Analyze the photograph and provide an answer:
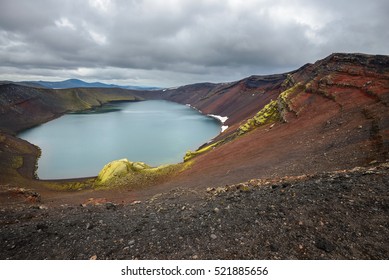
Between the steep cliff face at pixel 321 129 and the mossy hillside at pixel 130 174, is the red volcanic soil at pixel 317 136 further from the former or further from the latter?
the mossy hillside at pixel 130 174

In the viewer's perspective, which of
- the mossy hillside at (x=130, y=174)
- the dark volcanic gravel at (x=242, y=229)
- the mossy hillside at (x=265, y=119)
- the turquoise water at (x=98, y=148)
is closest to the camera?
the dark volcanic gravel at (x=242, y=229)

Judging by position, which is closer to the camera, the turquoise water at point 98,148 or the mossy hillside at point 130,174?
the mossy hillside at point 130,174

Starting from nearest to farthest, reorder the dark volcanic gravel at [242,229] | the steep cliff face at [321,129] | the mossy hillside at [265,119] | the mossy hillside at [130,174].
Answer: the dark volcanic gravel at [242,229], the steep cliff face at [321,129], the mossy hillside at [130,174], the mossy hillside at [265,119]

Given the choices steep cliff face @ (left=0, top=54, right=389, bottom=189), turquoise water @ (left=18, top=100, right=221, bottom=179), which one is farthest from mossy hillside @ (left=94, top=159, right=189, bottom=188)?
turquoise water @ (left=18, top=100, right=221, bottom=179)

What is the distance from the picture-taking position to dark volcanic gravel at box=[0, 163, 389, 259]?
718 centimetres

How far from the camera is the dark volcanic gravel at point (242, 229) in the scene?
7.18m

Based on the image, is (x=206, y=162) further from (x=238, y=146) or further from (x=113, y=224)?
(x=113, y=224)

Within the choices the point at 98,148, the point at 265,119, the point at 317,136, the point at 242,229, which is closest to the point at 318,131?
the point at 317,136

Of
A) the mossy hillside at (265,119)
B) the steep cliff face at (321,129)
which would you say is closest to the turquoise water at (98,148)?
the mossy hillside at (265,119)

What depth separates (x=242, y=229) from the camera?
8.41 m

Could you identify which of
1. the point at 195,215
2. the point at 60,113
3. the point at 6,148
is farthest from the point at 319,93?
the point at 60,113

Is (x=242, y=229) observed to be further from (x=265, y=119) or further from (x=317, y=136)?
(x=265, y=119)

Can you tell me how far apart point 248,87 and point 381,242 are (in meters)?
150

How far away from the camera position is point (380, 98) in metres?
28.6
